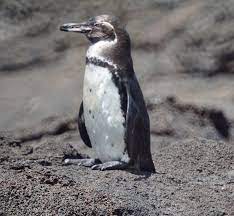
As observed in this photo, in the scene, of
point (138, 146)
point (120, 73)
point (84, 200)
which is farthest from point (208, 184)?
point (84, 200)

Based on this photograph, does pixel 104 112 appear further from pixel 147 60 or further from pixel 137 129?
pixel 147 60

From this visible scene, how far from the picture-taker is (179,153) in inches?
263

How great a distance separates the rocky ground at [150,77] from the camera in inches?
265

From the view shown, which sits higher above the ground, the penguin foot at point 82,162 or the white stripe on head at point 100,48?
the white stripe on head at point 100,48

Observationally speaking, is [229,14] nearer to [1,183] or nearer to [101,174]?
[101,174]

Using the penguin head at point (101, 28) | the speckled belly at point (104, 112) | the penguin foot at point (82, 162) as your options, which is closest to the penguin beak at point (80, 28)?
the penguin head at point (101, 28)

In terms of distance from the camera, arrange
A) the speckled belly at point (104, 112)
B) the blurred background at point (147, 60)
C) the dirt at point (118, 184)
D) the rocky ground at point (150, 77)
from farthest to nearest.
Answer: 1. the blurred background at point (147, 60)
2. the rocky ground at point (150, 77)
3. the speckled belly at point (104, 112)
4. the dirt at point (118, 184)

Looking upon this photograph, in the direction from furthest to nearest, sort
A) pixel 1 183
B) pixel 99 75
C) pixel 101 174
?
pixel 99 75
pixel 101 174
pixel 1 183

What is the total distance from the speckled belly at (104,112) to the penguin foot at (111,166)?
3.3 inches

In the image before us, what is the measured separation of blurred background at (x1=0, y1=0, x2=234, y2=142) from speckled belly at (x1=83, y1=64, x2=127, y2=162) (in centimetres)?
245

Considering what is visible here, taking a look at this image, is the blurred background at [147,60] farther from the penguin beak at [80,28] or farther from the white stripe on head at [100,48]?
the white stripe on head at [100,48]

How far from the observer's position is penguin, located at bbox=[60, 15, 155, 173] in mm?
5547

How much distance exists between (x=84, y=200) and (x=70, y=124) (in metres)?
4.02

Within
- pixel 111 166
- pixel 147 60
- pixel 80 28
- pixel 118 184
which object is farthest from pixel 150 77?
pixel 118 184
